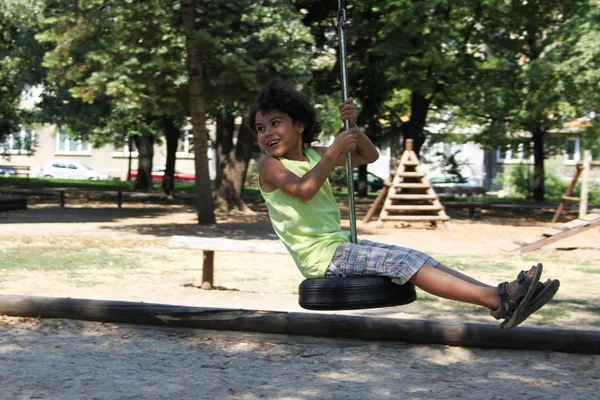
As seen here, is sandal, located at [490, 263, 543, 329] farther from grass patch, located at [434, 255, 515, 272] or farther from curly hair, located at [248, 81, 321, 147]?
grass patch, located at [434, 255, 515, 272]

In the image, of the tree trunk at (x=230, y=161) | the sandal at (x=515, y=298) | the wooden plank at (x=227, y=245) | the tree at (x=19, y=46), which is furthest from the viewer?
the tree at (x=19, y=46)

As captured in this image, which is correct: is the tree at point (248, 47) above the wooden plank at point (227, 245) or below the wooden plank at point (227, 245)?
above

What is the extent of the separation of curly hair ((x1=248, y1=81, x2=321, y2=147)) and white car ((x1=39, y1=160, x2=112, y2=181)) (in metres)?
50.0

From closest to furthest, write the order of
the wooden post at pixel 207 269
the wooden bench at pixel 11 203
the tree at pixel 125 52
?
the wooden post at pixel 207 269 < the tree at pixel 125 52 < the wooden bench at pixel 11 203

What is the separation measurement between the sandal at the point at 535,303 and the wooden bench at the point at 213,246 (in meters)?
4.49

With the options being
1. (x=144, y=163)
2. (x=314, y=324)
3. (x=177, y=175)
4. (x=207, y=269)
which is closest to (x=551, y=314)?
(x=314, y=324)

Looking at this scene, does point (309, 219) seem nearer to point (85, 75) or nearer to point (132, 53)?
point (132, 53)

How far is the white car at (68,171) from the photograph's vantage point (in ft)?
175

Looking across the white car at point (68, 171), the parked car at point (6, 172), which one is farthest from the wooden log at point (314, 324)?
the white car at point (68, 171)

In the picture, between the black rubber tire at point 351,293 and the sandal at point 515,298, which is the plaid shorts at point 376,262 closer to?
the black rubber tire at point 351,293

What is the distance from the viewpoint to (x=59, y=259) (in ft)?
37.0

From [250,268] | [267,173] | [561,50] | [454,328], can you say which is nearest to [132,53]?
[250,268]

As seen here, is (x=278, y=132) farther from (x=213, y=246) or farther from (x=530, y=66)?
(x=530, y=66)

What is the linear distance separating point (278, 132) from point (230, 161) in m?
17.7
